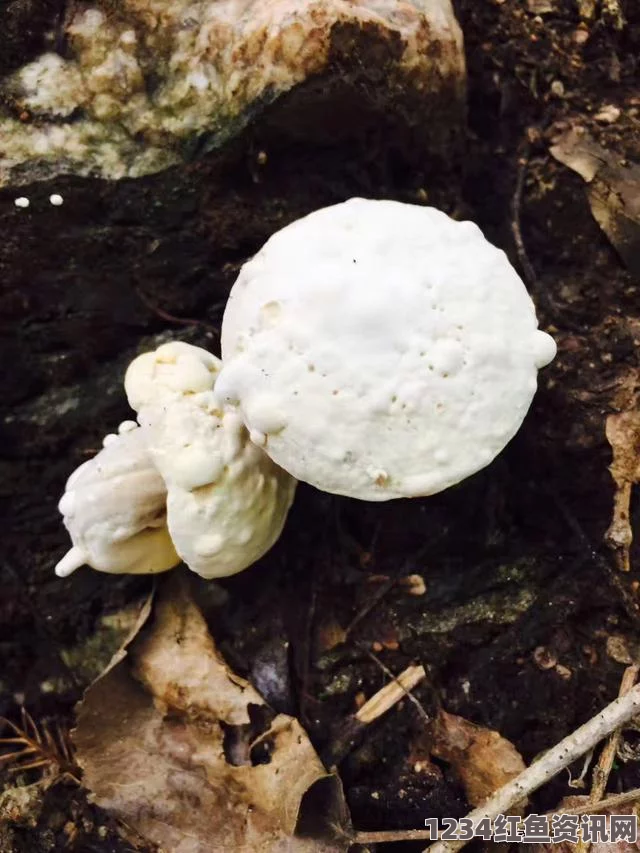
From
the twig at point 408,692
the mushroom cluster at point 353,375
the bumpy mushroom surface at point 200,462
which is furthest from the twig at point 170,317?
the twig at point 408,692

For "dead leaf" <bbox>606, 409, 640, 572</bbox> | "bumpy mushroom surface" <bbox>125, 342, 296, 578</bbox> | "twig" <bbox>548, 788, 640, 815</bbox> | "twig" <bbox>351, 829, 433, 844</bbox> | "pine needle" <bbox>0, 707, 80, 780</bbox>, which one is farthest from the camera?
"pine needle" <bbox>0, 707, 80, 780</bbox>

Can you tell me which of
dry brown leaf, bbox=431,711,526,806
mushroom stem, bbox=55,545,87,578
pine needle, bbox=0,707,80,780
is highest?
mushroom stem, bbox=55,545,87,578

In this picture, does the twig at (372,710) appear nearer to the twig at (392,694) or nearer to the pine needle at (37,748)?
the twig at (392,694)

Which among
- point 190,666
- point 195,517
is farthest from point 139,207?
point 190,666

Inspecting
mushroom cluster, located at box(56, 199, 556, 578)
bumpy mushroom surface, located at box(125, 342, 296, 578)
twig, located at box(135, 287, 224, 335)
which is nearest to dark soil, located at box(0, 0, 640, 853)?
twig, located at box(135, 287, 224, 335)

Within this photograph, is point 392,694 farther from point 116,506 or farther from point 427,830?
point 116,506

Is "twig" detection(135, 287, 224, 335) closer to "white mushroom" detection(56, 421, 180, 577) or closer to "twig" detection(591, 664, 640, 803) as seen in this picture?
"white mushroom" detection(56, 421, 180, 577)
